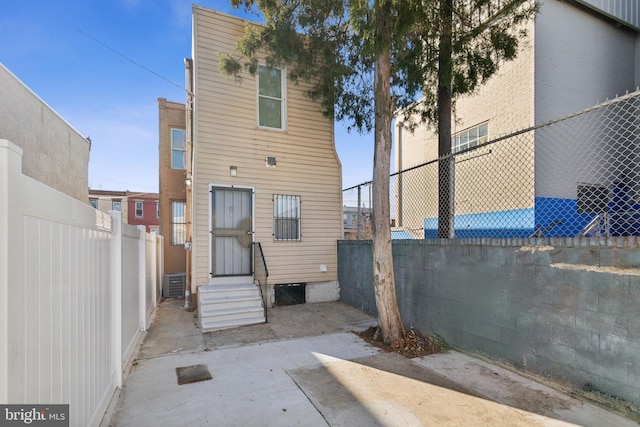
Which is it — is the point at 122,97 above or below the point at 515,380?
above

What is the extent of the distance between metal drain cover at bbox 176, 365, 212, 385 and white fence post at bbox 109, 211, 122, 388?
0.62m

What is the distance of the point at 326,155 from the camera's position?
7875 millimetres

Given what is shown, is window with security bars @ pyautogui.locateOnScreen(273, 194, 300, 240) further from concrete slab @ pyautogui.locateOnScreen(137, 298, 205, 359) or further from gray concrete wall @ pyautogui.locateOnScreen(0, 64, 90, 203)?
gray concrete wall @ pyautogui.locateOnScreen(0, 64, 90, 203)

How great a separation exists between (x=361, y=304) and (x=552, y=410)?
4.11 metres

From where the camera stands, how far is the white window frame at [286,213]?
732 centimetres

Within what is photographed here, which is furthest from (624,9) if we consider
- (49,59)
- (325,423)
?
(49,59)

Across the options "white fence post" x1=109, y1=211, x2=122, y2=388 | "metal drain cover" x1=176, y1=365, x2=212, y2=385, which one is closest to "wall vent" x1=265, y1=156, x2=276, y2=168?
"white fence post" x1=109, y1=211, x2=122, y2=388

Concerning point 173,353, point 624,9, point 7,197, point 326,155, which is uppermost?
point 624,9

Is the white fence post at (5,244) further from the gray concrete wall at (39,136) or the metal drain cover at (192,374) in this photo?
the metal drain cover at (192,374)

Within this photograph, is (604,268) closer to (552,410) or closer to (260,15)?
(552,410)

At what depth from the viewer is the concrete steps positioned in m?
5.58

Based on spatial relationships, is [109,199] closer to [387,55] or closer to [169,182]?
[169,182]

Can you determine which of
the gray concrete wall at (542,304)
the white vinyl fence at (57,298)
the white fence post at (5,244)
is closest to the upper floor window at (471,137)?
the gray concrete wall at (542,304)

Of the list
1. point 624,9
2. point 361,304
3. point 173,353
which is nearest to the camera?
point 173,353
